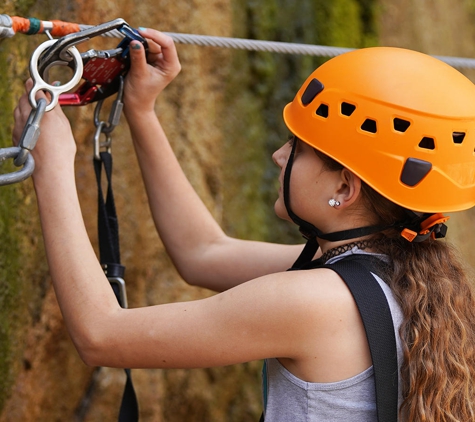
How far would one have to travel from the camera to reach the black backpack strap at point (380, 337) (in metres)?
1.37

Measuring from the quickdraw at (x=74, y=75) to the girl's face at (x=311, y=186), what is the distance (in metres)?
0.52

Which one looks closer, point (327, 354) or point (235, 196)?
point (327, 354)

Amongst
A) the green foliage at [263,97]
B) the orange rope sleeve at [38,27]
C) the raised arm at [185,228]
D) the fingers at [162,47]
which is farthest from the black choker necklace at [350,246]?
the green foliage at [263,97]

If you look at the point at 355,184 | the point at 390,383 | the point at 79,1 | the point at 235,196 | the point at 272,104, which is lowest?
the point at 235,196

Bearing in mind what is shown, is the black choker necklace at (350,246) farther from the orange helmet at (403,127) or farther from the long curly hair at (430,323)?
the orange helmet at (403,127)

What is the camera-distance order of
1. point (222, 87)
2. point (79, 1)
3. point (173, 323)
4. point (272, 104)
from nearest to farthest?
point (173, 323) → point (79, 1) → point (222, 87) → point (272, 104)

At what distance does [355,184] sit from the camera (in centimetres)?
148

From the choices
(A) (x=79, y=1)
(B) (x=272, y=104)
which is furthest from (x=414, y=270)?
(B) (x=272, y=104)

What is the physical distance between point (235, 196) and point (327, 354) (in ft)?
5.35

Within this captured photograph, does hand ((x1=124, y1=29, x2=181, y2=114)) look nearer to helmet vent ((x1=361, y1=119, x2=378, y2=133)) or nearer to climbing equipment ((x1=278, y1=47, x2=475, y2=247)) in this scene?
climbing equipment ((x1=278, y1=47, x2=475, y2=247))

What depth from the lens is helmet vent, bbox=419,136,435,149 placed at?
1437 millimetres

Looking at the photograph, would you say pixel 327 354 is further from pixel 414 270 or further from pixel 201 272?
pixel 201 272

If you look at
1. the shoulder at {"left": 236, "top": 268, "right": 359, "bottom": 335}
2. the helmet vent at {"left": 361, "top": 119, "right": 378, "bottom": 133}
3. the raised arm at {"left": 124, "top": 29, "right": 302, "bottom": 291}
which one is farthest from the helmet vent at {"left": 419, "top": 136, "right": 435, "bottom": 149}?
the raised arm at {"left": 124, "top": 29, "right": 302, "bottom": 291}

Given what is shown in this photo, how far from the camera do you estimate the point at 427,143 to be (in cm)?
144
